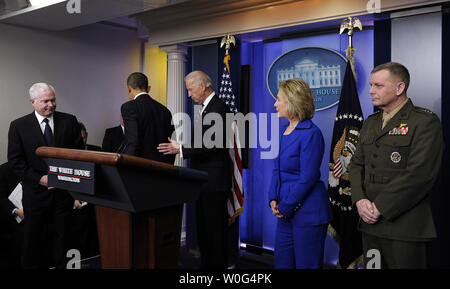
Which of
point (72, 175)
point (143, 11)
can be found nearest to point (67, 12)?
point (143, 11)

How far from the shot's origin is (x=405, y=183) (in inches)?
79.7

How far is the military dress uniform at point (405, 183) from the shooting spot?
203 cm

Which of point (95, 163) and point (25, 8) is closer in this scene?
point (95, 163)

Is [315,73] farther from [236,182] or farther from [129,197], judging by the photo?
→ [129,197]

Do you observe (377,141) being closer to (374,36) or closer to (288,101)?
(288,101)

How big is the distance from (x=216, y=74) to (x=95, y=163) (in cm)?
299

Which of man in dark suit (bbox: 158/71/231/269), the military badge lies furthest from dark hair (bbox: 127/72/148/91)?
the military badge

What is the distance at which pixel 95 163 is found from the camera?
1.45 m

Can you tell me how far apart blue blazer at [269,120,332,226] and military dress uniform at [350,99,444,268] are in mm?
294

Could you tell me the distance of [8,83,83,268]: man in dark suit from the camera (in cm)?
293

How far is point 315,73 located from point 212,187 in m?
1.59

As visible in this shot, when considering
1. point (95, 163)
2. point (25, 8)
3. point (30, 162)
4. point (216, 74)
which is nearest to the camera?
point (95, 163)

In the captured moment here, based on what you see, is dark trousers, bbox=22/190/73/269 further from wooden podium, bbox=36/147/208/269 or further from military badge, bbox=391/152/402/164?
military badge, bbox=391/152/402/164
